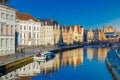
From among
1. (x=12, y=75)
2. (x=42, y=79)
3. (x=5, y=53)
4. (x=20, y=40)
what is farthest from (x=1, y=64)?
(x=20, y=40)

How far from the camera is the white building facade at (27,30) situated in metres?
88.9

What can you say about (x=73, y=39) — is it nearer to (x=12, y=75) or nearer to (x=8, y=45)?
(x=8, y=45)

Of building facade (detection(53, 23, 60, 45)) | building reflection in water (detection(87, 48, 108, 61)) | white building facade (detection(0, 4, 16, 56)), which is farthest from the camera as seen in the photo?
building facade (detection(53, 23, 60, 45))

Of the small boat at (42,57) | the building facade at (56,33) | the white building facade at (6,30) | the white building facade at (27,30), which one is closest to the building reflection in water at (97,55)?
the small boat at (42,57)

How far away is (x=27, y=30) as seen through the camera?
300 feet

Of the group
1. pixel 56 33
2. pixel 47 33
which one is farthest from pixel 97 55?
pixel 56 33

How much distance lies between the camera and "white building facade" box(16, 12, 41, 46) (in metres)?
88.9

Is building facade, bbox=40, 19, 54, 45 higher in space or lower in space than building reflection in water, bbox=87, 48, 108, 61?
higher

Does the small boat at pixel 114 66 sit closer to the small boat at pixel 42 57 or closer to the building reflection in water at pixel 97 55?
the small boat at pixel 42 57

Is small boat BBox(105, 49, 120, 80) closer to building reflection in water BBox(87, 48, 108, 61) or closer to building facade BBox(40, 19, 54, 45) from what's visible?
building reflection in water BBox(87, 48, 108, 61)

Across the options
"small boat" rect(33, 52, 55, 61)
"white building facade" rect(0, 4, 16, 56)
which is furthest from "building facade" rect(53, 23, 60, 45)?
"white building facade" rect(0, 4, 16, 56)

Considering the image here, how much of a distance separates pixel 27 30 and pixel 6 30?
4348 cm

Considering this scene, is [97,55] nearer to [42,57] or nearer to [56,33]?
[42,57]

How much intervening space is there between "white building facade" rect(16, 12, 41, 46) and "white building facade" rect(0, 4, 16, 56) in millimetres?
37372
